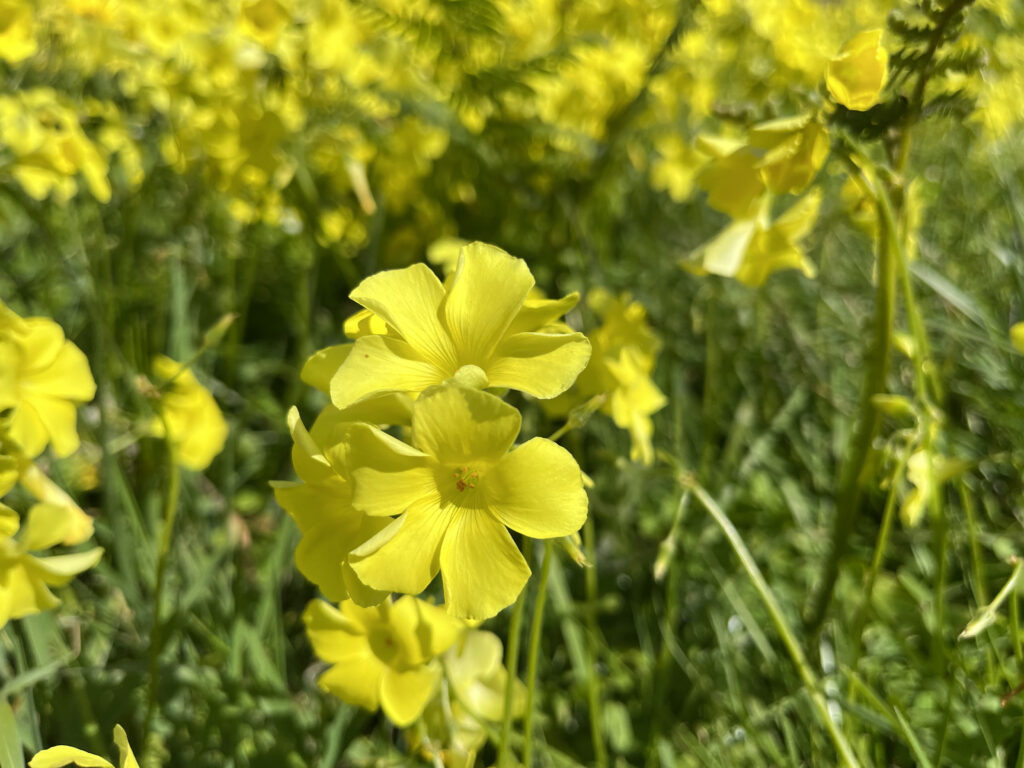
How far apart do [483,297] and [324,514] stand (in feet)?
0.96

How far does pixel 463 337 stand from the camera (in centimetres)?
82

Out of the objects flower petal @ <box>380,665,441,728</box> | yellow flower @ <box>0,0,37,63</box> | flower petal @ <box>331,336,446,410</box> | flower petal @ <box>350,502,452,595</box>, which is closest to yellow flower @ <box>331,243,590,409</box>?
flower petal @ <box>331,336,446,410</box>

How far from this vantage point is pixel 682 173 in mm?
2865

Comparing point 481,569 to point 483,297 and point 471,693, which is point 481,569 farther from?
point 471,693

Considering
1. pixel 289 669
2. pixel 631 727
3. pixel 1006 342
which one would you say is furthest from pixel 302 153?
pixel 1006 342

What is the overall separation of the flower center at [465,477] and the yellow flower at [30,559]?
40cm

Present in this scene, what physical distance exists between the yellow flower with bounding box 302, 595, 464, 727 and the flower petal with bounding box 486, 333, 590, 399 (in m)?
0.38

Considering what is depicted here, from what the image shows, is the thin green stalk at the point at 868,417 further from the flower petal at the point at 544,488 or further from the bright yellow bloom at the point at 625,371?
the flower petal at the point at 544,488

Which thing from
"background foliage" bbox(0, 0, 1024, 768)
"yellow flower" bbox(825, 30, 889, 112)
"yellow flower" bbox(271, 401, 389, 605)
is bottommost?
"background foliage" bbox(0, 0, 1024, 768)

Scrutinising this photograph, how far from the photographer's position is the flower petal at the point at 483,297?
785mm

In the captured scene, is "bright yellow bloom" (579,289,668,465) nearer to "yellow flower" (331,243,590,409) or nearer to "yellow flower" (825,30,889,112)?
"yellow flower" (331,243,590,409)

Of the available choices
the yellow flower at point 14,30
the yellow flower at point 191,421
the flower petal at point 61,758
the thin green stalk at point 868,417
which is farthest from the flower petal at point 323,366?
the yellow flower at point 14,30

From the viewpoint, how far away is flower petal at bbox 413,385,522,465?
2.25ft

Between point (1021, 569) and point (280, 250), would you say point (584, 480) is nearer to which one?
point (1021, 569)
